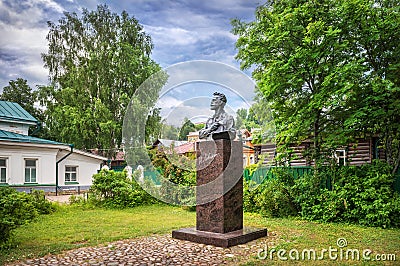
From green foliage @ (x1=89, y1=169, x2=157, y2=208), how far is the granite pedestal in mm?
6902

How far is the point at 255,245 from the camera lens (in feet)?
21.6

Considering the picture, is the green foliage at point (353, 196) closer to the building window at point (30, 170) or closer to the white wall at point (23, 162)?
the white wall at point (23, 162)

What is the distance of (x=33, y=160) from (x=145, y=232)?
485 inches

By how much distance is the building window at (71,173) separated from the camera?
20509 mm

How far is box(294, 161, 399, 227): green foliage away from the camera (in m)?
8.61

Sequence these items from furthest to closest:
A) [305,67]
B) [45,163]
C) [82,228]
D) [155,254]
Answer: [45,163], [305,67], [82,228], [155,254]

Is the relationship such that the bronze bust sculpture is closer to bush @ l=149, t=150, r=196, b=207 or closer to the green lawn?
the green lawn

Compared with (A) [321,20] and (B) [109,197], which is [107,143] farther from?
(A) [321,20]

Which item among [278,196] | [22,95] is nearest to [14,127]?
[22,95]

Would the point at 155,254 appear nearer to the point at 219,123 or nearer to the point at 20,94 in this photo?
the point at 219,123

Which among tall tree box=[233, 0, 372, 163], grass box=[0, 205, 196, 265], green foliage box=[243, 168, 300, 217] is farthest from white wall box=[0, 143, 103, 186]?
tall tree box=[233, 0, 372, 163]

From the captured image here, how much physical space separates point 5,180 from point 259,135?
13684 millimetres

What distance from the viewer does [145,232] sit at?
8.04 meters

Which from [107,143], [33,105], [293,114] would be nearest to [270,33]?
[293,114]
